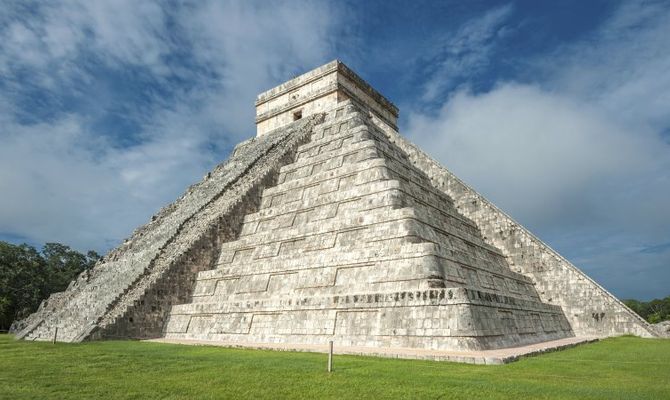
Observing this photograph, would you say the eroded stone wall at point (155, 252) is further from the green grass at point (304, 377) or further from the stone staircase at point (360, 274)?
the green grass at point (304, 377)

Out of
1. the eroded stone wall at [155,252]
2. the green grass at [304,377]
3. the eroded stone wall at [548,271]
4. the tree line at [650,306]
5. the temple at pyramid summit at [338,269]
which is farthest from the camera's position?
the tree line at [650,306]

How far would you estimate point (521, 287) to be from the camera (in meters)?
16.1

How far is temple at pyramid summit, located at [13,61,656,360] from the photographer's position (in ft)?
35.8

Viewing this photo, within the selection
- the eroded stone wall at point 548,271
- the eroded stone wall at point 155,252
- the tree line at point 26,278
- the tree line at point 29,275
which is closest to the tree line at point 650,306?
the tree line at point 29,275

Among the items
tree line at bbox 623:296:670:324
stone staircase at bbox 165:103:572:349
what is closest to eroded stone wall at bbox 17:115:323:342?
stone staircase at bbox 165:103:572:349

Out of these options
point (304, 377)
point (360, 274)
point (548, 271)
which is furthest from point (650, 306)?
point (304, 377)

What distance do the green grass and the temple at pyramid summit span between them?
6.48ft

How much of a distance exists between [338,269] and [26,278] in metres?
23.2

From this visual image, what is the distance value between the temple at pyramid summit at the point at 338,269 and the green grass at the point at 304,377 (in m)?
1.97

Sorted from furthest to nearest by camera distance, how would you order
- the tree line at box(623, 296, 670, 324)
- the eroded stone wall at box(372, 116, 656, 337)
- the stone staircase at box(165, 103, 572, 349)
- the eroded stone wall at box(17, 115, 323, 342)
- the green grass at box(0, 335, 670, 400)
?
the tree line at box(623, 296, 670, 324)
the eroded stone wall at box(372, 116, 656, 337)
the eroded stone wall at box(17, 115, 323, 342)
the stone staircase at box(165, 103, 572, 349)
the green grass at box(0, 335, 670, 400)

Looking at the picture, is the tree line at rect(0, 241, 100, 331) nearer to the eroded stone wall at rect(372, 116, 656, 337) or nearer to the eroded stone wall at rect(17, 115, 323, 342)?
the eroded stone wall at rect(17, 115, 323, 342)

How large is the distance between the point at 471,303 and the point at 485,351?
0.99 metres

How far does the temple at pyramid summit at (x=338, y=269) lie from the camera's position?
35.8 feet

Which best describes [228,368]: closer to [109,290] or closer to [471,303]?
[471,303]
